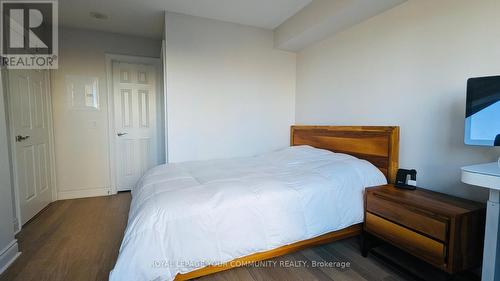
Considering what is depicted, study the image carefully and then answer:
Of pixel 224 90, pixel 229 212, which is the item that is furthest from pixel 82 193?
pixel 229 212

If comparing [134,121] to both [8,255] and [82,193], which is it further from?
[8,255]

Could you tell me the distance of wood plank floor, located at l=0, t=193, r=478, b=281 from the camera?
1.65 meters

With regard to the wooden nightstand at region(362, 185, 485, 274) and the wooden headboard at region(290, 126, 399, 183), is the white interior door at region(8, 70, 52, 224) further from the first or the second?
the wooden nightstand at region(362, 185, 485, 274)

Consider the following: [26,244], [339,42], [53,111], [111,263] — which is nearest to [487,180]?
[339,42]

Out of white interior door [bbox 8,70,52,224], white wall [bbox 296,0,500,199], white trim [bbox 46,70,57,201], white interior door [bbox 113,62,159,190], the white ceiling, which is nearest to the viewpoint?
white wall [bbox 296,0,500,199]

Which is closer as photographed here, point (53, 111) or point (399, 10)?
point (399, 10)

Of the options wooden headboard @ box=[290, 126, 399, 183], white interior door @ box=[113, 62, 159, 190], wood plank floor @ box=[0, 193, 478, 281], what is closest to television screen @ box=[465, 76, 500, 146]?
wooden headboard @ box=[290, 126, 399, 183]

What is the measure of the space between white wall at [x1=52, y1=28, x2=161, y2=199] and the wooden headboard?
309cm

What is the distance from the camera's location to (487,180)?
3.64 feet

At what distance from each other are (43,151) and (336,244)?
3.67 meters

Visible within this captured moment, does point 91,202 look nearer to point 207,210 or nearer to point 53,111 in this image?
point 53,111

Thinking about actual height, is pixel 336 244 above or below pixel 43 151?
below

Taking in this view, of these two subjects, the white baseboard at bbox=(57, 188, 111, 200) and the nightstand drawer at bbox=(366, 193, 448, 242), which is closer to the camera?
the nightstand drawer at bbox=(366, 193, 448, 242)

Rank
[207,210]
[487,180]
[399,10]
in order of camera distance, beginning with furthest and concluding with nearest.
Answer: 1. [399,10]
2. [207,210]
3. [487,180]
